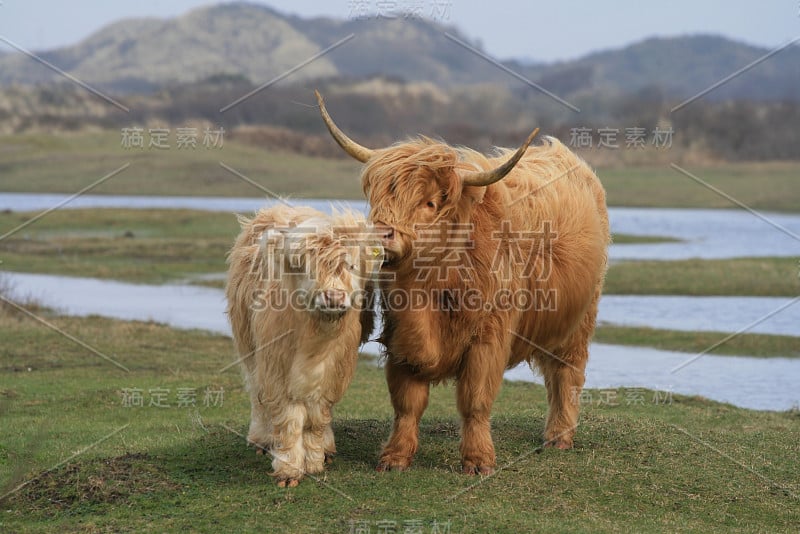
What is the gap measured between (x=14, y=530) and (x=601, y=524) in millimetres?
3587

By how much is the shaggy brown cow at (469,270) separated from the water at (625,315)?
5.02 metres

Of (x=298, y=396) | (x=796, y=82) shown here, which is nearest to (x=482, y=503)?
(x=298, y=396)

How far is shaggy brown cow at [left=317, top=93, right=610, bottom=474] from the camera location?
268 inches

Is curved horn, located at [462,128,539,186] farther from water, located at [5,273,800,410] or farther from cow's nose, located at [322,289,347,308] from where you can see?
water, located at [5,273,800,410]

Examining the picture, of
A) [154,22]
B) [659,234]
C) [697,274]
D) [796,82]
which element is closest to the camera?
[697,274]

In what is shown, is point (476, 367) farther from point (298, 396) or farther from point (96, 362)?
point (96, 362)

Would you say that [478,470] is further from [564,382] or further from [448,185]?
[448,185]

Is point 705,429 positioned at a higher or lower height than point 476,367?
lower

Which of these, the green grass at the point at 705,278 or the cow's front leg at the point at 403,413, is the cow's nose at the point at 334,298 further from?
the green grass at the point at 705,278

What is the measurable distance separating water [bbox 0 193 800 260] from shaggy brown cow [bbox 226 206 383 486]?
1744 cm

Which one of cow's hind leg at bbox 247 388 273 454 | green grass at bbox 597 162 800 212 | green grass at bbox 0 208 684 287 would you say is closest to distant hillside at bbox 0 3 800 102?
green grass at bbox 597 162 800 212

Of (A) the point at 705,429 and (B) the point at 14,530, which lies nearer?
(B) the point at 14,530

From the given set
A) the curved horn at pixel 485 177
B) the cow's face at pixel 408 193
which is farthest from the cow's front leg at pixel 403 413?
the curved horn at pixel 485 177

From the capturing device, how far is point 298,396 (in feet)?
21.9
